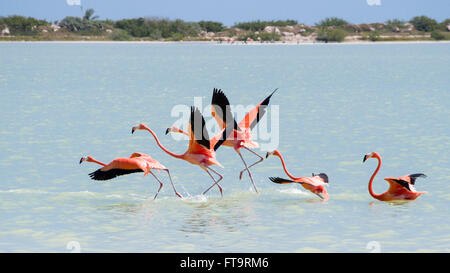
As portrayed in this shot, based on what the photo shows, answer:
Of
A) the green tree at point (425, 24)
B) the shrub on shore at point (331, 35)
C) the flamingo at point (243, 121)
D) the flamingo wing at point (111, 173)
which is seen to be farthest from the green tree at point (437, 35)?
the flamingo wing at point (111, 173)

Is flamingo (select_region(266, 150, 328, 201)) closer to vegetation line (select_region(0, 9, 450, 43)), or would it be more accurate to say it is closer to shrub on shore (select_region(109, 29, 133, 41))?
vegetation line (select_region(0, 9, 450, 43))

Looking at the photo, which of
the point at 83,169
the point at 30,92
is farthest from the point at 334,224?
the point at 30,92

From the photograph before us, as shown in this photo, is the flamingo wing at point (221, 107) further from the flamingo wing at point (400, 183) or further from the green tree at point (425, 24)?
the green tree at point (425, 24)

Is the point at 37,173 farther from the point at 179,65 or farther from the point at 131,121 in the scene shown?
the point at 179,65

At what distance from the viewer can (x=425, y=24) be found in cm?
10944

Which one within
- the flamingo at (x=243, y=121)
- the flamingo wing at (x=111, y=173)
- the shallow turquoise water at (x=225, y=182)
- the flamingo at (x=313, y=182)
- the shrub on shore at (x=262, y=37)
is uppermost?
the flamingo at (x=243, y=121)

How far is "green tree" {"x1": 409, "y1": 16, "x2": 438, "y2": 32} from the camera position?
10911 centimetres

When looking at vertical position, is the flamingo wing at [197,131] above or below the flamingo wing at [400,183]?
above

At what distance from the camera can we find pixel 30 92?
107 ft

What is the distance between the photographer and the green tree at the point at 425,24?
109 m

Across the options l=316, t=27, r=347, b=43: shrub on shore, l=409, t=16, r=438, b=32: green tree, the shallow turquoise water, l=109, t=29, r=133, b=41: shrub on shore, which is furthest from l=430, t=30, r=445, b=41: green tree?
the shallow turquoise water

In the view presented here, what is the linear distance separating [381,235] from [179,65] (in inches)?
1773

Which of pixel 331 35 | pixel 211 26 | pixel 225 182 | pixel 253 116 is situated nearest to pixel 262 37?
pixel 331 35

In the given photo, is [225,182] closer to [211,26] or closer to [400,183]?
[400,183]
